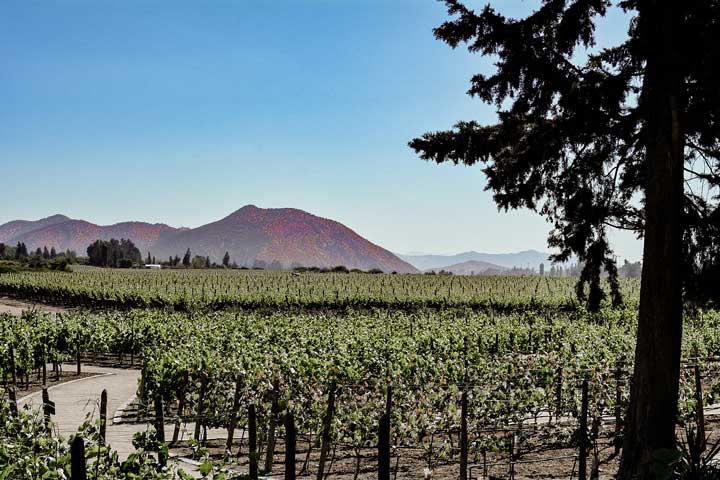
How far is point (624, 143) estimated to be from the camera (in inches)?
336

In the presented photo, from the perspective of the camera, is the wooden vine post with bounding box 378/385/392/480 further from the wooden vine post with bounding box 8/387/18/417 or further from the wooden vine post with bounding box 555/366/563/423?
the wooden vine post with bounding box 555/366/563/423

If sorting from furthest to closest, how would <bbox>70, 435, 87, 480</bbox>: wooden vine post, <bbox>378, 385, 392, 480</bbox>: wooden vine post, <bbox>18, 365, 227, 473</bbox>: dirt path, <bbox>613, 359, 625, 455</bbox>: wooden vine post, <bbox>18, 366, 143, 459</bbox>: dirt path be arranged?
<bbox>18, 366, 143, 459</bbox>: dirt path, <bbox>18, 365, 227, 473</bbox>: dirt path, <bbox>613, 359, 625, 455</bbox>: wooden vine post, <bbox>378, 385, 392, 480</bbox>: wooden vine post, <bbox>70, 435, 87, 480</bbox>: wooden vine post

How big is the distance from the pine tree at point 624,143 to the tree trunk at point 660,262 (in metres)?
0.01

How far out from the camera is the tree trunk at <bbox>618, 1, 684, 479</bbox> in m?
6.53

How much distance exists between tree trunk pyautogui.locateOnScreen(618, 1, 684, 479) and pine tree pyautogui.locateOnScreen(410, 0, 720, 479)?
0.01m

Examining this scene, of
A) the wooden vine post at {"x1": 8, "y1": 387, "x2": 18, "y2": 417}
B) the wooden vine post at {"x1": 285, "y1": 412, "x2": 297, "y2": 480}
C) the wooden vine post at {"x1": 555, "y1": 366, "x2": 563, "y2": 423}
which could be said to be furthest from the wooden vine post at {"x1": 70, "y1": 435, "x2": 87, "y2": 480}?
the wooden vine post at {"x1": 555, "y1": 366, "x2": 563, "y2": 423}

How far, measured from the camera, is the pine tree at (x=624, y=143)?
6.57 meters

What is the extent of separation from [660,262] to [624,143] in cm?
246

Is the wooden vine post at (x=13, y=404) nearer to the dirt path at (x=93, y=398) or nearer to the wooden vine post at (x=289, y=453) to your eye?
the dirt path at (x=93, y=398)

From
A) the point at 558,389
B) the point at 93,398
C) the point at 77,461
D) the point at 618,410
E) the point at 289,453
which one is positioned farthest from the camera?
the point at 93,398

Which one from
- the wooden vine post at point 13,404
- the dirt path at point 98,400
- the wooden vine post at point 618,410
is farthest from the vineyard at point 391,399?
the wooden vine post at point 13,404

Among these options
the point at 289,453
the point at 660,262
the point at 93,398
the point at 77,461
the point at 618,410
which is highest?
the point at 660,262

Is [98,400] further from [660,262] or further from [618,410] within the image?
[618,410]

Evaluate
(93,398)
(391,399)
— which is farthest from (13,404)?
(93,398)
